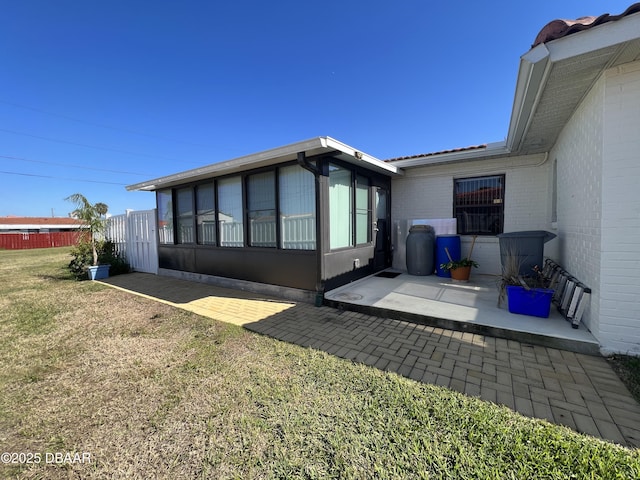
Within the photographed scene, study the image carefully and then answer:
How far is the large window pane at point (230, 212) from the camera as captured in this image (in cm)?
568

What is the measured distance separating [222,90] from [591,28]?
1245cm

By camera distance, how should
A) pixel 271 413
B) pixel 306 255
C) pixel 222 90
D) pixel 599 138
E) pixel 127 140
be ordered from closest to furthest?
pixel 271 413
pixel 599 138
pixel 306 255
pixel 222 90
pixel 127 140

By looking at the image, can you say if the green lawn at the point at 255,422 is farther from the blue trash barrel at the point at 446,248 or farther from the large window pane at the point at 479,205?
the large window pane at the point at 479,205

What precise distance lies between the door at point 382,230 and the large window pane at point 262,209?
239 cm

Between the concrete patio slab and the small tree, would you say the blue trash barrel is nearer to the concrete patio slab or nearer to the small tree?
the concrete patio slab

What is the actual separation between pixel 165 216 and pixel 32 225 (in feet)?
152

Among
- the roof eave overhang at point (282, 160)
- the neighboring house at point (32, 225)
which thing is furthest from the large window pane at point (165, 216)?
the neighboring house at point (32, 225)

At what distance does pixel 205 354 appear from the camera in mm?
2770

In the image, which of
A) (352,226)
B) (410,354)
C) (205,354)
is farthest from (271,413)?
(352,226)

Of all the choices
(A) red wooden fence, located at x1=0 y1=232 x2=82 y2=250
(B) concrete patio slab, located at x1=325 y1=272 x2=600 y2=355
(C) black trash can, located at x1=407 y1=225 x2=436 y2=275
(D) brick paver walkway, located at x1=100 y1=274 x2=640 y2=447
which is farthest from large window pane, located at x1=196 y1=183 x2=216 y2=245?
(A) red wooden fence, located at x1=0 y1=232 x2=82 y2=250

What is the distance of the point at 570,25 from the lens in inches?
84.7

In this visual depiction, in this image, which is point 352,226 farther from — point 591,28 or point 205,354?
point 591,28

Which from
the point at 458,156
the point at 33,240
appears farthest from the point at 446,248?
the point at 33,240

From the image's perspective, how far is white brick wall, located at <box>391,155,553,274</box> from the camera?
521 centimetres
